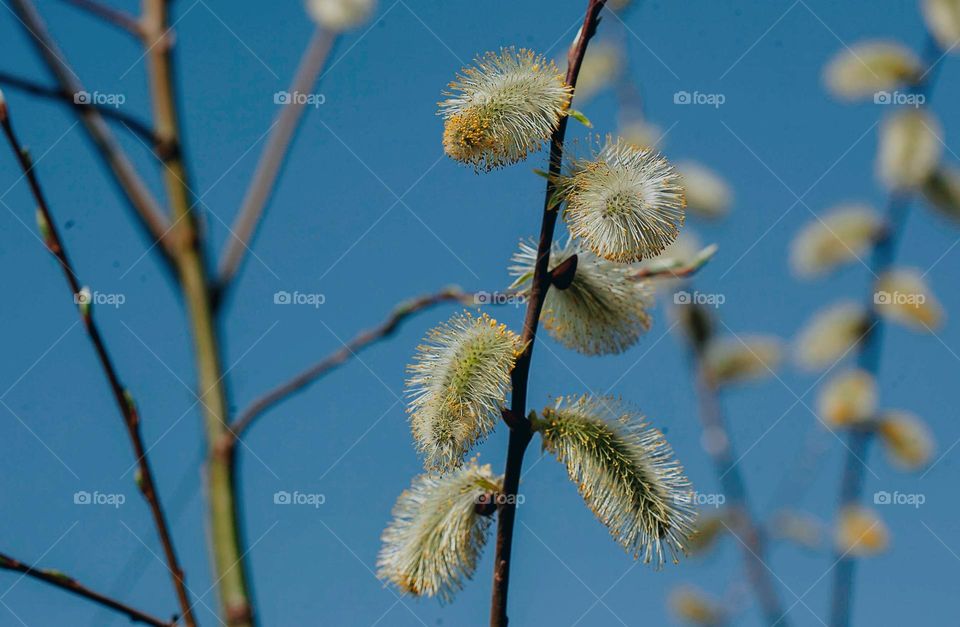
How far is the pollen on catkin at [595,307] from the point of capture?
2.10 m

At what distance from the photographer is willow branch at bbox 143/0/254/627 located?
1.88 ft

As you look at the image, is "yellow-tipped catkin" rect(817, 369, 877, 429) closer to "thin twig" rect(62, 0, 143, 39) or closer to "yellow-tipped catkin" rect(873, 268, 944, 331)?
"yellow-tipped catkin" rect(873, 268, 944, 331)

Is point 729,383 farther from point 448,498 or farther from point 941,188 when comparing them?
point 448,498

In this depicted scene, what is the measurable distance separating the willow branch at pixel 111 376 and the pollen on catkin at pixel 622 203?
117cm

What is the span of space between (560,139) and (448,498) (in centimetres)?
68

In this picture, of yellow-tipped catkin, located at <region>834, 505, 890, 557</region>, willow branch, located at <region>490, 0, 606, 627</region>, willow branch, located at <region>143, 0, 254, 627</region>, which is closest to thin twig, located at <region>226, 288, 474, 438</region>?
willow branch, located at <region>143, 0, 254, 627</region>

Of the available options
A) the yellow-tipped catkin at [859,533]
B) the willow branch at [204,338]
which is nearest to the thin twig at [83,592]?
the willow branch at [204,338]

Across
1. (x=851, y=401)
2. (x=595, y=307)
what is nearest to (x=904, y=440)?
(x=851, y=401)

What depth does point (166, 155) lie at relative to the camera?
0.61m

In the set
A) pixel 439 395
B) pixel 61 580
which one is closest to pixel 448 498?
Answer: pixel 439 395

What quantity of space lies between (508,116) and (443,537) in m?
0.76

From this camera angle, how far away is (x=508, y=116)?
78.0 inches

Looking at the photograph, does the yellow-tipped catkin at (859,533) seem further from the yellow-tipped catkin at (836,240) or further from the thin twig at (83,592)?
the thin twig at (83,592)

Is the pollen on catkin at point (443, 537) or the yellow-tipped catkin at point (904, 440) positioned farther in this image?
the yellow-tipped catkin at point (904, 440)
